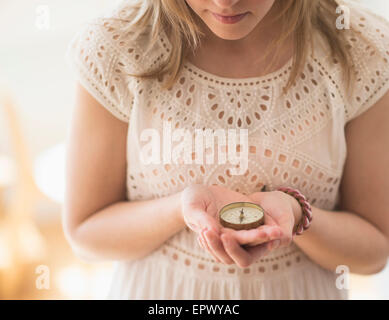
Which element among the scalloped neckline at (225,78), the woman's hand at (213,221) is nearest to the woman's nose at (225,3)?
the scalloped neckline at (225,78)

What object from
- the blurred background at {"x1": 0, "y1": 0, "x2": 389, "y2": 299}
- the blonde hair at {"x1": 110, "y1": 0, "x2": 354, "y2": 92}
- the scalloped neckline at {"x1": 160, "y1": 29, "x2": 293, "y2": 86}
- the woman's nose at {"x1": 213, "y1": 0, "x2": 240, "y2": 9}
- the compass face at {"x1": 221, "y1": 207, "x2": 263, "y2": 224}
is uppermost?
the woman's nose at {"x1": 213, "y1": 0, "x2": 240, "y2": 9}

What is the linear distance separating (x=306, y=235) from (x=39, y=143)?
6.24ft

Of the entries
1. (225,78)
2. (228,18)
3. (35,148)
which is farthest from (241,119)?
(35,148)

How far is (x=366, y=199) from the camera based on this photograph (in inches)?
36.5

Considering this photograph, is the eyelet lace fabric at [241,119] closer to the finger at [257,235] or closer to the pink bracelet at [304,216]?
the pink bracelet at [304,216]

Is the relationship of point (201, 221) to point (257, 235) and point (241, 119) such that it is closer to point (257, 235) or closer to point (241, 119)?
point (257, 235)

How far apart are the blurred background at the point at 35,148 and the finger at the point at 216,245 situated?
4.84ft

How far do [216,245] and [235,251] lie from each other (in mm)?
26

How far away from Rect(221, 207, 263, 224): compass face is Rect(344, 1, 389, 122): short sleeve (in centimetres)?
30

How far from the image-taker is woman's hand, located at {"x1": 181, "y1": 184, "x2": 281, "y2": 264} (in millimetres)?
618

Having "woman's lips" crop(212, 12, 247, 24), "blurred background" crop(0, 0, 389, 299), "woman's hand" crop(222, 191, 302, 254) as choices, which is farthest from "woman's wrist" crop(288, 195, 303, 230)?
"blurred background" crop(0, 0, 389, 299)

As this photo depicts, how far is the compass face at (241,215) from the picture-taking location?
0.68 meters

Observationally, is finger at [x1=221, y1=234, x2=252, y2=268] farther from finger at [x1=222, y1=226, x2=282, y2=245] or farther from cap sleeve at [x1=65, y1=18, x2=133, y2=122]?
cap sleeve at [x1=65, y1=18, x2=133, y2=122]
